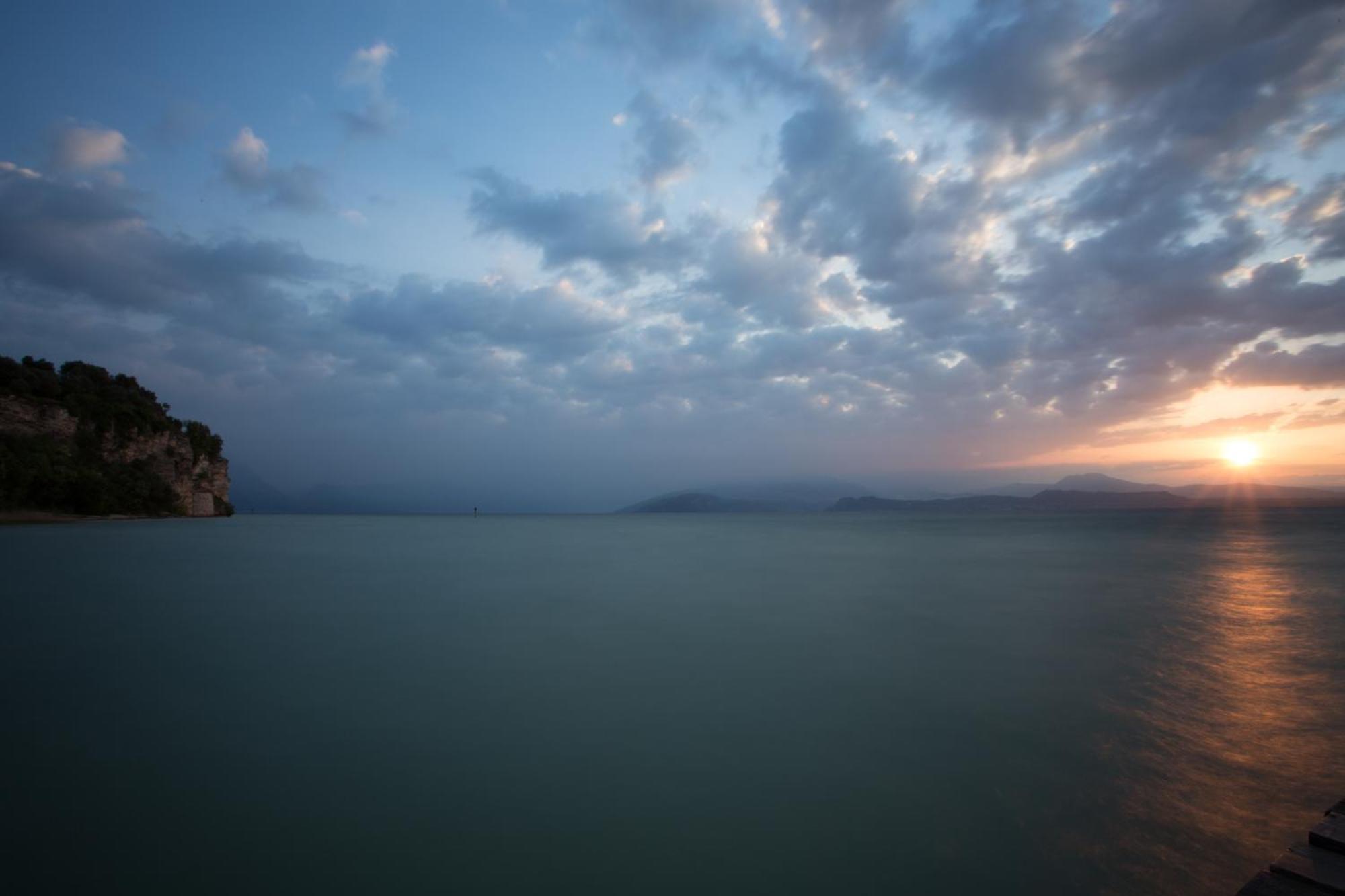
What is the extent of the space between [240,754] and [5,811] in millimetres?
1547

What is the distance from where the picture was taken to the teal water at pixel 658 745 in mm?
3895

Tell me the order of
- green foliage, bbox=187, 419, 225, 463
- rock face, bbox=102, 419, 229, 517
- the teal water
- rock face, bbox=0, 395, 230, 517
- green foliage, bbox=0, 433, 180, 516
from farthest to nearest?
1. green foliage, bbox=187, 419, 225, 463
2. rock face, bbox=102, 419, 229, 517
3. rock face, bbox=0, 395, 230, 517
4. green foliage, bbox=0, 433, 180, 516
5. the teal water

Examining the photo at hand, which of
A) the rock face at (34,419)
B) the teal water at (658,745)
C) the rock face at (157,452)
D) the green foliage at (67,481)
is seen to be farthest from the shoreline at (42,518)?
the teal water at (658,745)

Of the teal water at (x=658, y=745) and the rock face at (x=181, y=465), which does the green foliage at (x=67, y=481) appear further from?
the teal water at (x=658, y=745)

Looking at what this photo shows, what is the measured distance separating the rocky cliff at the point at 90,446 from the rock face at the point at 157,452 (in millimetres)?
85

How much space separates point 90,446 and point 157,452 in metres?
10.8

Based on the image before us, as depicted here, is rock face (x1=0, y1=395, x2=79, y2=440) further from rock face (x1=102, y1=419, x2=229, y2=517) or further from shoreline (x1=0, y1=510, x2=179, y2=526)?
shoreline (x1=0, y1=510, x2=179, y2=526)

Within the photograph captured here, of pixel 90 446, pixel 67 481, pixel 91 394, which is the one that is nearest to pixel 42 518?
pixel 67 481

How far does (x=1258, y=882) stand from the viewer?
9.77ft

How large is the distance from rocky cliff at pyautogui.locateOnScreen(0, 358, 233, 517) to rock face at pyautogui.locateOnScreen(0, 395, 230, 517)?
85 mm

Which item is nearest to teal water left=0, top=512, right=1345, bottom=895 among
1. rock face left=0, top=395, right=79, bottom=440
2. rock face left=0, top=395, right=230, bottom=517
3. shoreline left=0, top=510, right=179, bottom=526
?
shoreline left=0, top=510, right=179, bottom=526

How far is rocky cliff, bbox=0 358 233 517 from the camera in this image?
4584cm

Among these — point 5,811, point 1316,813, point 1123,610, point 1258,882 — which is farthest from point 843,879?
point 1123,610

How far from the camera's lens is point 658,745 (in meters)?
6.04
